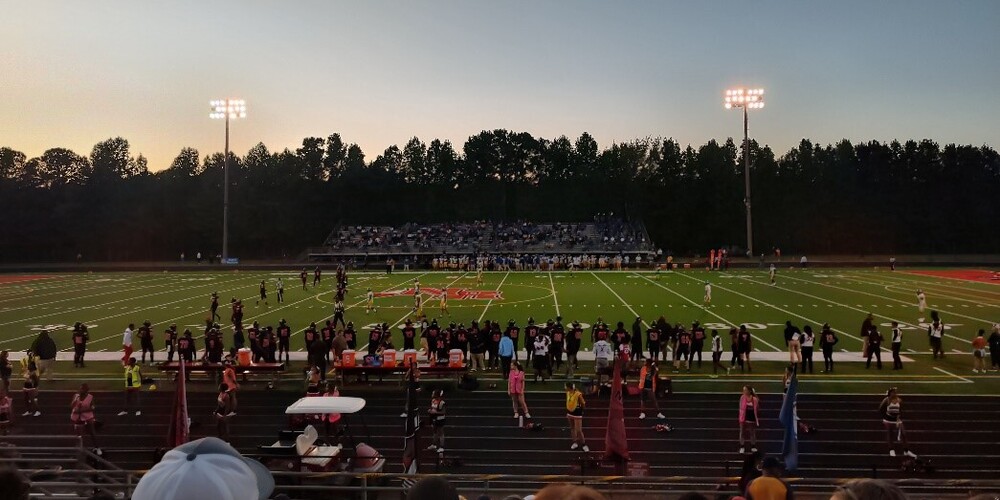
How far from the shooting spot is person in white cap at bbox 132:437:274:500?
8.38 ft

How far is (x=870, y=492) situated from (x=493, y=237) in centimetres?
7883

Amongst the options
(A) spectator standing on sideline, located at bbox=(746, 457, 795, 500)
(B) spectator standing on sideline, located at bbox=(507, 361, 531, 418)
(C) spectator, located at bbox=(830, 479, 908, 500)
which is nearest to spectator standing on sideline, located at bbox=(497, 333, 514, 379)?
(B) spectator standing on sideline, located at bbox=(507, 361, 531, 418)

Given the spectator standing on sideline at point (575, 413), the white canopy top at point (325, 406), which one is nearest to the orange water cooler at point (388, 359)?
the white canopy top at point (325, 406)

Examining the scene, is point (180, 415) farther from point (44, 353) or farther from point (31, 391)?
point (44, 353)

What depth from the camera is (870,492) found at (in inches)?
95.9

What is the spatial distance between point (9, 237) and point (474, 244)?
59.4 metres

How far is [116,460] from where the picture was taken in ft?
43.6

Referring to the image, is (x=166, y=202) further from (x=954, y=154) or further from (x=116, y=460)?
(x=954, y=154)

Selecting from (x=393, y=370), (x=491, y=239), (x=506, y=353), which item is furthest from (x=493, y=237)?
(x=393, y=370)

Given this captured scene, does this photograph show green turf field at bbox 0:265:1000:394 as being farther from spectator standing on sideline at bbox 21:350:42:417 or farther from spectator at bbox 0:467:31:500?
spectator at bbox 0:467:31:500

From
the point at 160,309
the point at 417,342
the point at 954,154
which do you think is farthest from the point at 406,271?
the point at 954,154

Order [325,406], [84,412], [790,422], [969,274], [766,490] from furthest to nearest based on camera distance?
[969,274], [84,412], [325,406], [790,422], [766,490]

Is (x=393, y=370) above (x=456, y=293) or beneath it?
beneath

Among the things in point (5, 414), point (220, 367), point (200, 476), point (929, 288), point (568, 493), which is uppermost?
point (568, 493)
